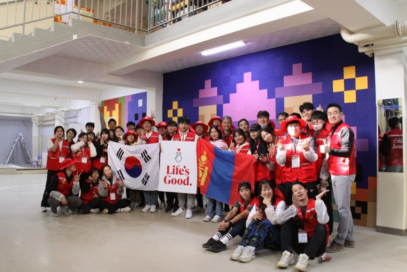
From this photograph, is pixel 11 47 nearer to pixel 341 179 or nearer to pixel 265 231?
pixel 265 231

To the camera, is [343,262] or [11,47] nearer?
[343,262]

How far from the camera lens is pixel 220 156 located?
4.83 m

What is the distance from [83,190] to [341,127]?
4.17 metres

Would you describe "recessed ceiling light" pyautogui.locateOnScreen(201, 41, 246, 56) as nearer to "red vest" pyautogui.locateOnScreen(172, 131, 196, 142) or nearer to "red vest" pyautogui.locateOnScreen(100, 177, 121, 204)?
"red vest" pyautogui.locateOnScreen(172, 131, 196, 142)

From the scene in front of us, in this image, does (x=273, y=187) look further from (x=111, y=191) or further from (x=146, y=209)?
(x=111, y=191)

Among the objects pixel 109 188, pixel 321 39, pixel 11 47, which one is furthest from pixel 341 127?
pixel 11 47

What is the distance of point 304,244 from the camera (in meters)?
3.09

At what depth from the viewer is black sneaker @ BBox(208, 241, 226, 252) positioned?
11.1ft

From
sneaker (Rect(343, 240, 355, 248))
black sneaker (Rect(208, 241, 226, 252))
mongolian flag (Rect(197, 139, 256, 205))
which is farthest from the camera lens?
mongolian flag (Rect(197, 139, 256, 205))

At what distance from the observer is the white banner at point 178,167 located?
17.0ft

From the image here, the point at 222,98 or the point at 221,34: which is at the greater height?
the point at 221,34

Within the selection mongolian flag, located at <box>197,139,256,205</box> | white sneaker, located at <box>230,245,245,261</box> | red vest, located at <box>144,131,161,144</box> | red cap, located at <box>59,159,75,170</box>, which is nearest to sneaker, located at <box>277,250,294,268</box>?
white sneaker, located at <box>230,245,245,261</box>

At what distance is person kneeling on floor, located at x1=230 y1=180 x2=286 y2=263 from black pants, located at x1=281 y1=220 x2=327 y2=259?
0.18 meters

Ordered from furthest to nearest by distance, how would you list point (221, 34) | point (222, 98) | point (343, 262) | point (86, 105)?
point (86, 105) → point (222, 98) → point (221, 34) → point (343, 262)
